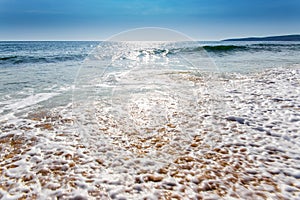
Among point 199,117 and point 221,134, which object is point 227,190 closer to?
point 221,134

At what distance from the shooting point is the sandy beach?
2922 millimetres

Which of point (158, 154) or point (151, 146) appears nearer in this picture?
point (158, 154)

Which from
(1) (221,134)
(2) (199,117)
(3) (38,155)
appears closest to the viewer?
(3) (38,155)

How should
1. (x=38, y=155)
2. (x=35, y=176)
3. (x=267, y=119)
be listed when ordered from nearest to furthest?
(x=35, y=176), (x=38, y=155), (x=267, y=119)

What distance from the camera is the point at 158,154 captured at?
384 cm

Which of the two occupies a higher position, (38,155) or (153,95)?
(153,95)

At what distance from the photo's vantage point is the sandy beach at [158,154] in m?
2.92

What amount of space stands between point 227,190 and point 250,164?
82cm

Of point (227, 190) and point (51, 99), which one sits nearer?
point (227, 190)

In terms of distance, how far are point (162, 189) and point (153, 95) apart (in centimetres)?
521

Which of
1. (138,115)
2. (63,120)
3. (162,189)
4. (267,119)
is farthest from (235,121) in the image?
(63,120)

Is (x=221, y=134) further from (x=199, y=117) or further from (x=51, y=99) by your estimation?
(x=51, y=99)

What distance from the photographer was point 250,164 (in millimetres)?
3438

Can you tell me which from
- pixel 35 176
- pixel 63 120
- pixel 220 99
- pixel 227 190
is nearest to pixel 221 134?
pixel 227 190
